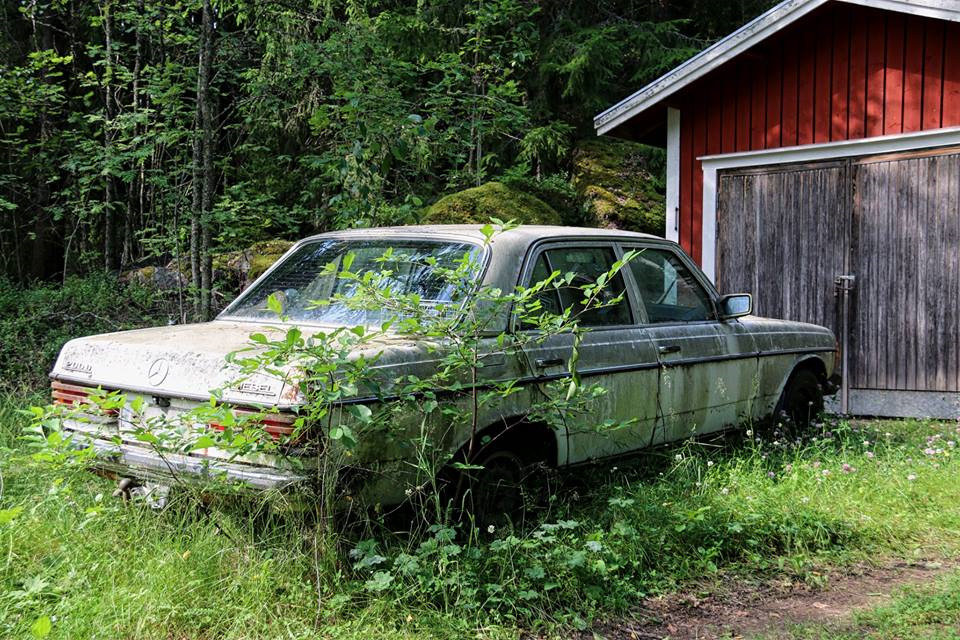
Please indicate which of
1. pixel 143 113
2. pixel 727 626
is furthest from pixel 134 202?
pixel 727 626

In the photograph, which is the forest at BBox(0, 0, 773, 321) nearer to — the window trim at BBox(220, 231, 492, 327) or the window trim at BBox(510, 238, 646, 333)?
the window trim at BBox(220, 231, 492, 327)

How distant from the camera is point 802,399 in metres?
6.91

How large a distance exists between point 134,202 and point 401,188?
761 centimetres

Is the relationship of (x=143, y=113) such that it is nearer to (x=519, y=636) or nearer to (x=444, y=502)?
(x=444, y=502)

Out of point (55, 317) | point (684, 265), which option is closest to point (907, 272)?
point (684, 265)

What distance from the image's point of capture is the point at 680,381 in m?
5.49

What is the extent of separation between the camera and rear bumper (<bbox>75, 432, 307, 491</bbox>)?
3.54 m

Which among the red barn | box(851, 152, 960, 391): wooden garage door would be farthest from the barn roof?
box(851, 152, 960, 391): wooden garage door

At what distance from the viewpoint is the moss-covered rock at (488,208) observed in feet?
36.0

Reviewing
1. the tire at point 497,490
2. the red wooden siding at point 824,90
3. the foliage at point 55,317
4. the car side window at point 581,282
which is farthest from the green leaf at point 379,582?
the red wooden siding at point 824,90

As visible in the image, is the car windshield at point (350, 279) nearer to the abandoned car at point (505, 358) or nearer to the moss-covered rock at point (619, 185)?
the abandoned car at point (505, 358)

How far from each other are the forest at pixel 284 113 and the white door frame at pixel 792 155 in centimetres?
237

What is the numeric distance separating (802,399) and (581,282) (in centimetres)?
290

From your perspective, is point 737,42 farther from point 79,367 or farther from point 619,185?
point 79,367
